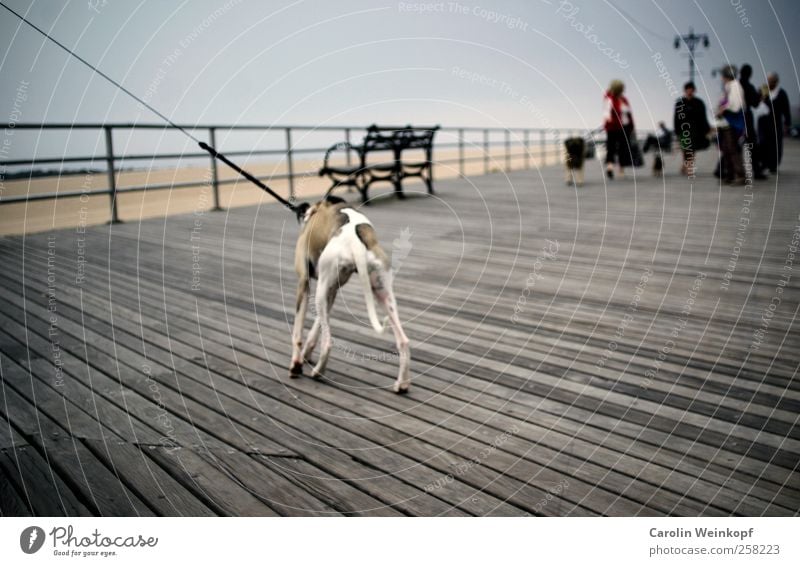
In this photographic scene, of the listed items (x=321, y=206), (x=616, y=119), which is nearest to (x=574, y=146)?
(x=616, y=119)

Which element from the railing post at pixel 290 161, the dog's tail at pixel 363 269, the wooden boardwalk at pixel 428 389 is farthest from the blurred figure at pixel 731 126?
the dog's tail at pixel 363 269

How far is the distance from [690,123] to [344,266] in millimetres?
11046

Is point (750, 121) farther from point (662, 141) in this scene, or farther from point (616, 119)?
point (662, 141)

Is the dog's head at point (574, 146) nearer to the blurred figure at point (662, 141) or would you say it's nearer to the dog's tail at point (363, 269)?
the dog's tail at point (363, 269)

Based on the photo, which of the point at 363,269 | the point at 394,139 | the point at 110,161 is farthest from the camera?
the point at 394,139

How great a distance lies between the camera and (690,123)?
11.9 meters

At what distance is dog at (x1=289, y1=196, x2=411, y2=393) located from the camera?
9.35 feet

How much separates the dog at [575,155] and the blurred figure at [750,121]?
287 cm

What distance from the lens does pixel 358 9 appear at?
3.56 metres

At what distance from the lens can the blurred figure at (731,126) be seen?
945 cm

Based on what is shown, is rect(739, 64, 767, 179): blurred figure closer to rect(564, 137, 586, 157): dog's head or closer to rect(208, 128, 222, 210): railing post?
rect(564, 137, 586, 157): dog's head

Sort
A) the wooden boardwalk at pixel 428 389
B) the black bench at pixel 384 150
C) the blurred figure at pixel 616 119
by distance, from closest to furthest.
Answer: the wooden boardwalk at pixel 428 389
the black bench at pixel 384 150
the blurred figure at pixel 616 119

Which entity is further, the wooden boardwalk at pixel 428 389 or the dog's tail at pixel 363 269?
the dog's tail at pixel 363 269

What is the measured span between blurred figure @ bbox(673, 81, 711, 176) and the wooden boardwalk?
19.0 ft
